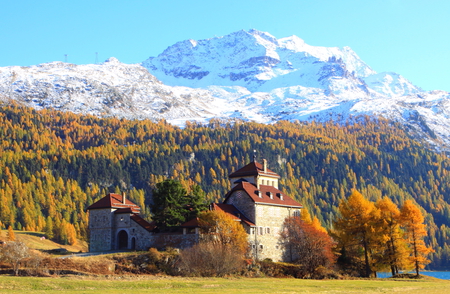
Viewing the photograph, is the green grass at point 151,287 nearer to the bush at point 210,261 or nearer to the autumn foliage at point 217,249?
the bush at point 210,261

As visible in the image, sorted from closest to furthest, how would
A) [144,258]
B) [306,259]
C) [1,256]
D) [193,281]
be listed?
1. [193,281]
2. [1,256]
3. [144,258]
4. [306,259]

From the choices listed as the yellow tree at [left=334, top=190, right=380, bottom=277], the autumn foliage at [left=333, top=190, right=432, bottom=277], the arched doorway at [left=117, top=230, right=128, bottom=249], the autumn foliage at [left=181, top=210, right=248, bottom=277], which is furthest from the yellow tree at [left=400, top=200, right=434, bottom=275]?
the arched doorway at [left=117, top=230, right=128, bottom=249]

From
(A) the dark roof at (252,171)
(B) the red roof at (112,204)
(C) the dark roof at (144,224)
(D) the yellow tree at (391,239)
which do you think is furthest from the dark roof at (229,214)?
(D) the yellow tree at (391,239)

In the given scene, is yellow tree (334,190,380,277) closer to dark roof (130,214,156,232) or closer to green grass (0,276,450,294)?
green grass (0,276,450,294)

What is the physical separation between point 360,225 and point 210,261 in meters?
26.3

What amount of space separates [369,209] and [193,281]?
36.6 metres

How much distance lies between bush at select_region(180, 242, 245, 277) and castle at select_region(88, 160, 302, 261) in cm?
723

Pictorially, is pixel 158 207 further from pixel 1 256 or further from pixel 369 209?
pixel 369 209

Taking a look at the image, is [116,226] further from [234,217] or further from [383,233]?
[383,233]

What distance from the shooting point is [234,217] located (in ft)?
276

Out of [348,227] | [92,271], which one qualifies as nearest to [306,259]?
[348,227]

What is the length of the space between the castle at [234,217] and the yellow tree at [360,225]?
423 inches

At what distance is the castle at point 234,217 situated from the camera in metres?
83.9

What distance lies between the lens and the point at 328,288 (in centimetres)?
5581
